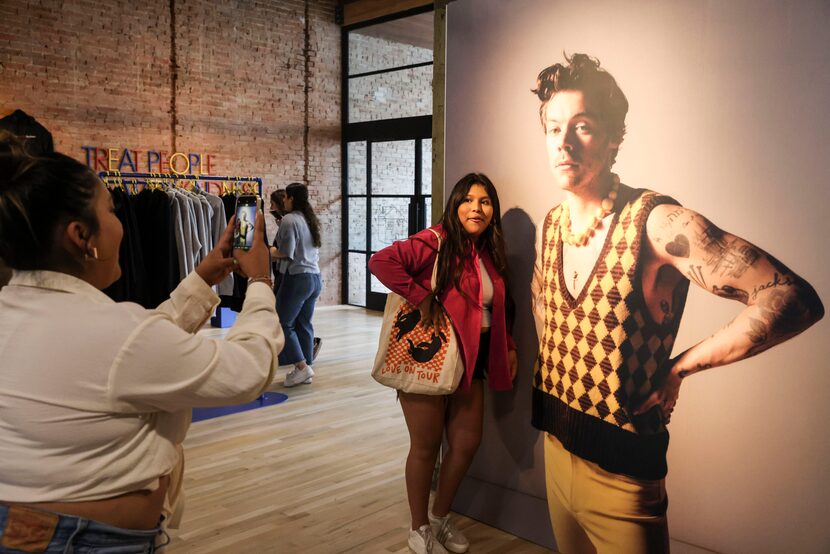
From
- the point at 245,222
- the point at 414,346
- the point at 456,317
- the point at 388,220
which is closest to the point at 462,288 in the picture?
the point at 456,317

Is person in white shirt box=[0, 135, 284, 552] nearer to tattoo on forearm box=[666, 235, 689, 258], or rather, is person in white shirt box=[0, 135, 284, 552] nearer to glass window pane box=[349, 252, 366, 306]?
tattoo on forearm box=[666, 235, 689, 258]

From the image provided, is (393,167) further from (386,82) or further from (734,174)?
(734,174)

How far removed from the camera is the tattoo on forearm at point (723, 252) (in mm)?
2445

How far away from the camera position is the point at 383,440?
4.76 meters

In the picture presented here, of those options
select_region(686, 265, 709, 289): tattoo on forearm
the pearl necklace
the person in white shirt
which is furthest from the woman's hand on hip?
the person in white shirt

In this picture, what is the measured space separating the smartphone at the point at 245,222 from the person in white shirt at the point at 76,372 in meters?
0.33

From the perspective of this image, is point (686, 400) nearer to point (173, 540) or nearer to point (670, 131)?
point (670, 131)

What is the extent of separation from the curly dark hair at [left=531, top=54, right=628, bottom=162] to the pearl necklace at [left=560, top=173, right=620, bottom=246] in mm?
126

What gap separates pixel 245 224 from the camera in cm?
178

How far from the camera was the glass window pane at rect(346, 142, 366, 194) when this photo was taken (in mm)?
10555

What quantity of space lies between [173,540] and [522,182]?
7.37 ft

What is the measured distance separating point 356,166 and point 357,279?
1.67 m

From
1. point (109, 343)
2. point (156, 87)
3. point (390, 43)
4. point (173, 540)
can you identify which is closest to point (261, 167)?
point (156, 87)

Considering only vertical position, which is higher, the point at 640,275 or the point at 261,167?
the point at 261,167
